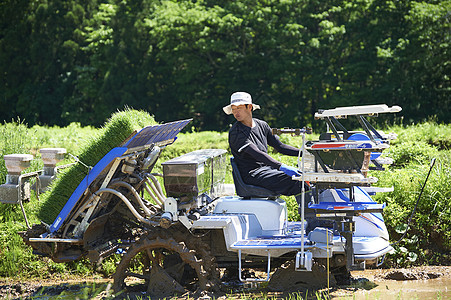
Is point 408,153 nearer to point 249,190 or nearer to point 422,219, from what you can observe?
point 422,219

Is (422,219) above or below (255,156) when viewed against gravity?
below

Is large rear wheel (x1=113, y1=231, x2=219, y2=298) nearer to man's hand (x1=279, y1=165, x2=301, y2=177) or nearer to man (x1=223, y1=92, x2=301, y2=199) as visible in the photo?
man (x1=223, y1=92, x2=301, y2=199)

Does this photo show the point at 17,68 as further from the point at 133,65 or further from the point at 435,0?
the point at 435,0

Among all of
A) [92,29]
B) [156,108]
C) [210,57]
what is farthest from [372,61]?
[92,29]

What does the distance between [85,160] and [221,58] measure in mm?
22390

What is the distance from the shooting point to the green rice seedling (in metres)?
6.68

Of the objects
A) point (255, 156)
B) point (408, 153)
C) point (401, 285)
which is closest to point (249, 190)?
point (255, 156)

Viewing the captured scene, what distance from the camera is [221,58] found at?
94.1 ft

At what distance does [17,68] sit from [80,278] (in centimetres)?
2893

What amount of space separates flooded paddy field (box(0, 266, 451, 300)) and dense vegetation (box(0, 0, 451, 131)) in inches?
667

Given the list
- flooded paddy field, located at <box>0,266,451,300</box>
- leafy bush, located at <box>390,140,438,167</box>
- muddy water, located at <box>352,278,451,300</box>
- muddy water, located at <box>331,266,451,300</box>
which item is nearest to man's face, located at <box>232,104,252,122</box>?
flooded paddy field, located at <box>0,266,451,300</box>

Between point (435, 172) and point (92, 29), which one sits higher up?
point (92, 29)

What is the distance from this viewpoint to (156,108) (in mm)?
30781

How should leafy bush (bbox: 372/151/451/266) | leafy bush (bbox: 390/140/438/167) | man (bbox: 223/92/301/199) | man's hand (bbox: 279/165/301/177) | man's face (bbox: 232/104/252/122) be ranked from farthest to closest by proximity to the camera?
leafy bush (bbox: 390/140/438/167) < leafy bush (bbox: 372/151/451/266) < man's face (bbox: 232/104/252/122) < man (bbox: 223/92/301/199) < man's hand (bbox: 279/165/301/177)
